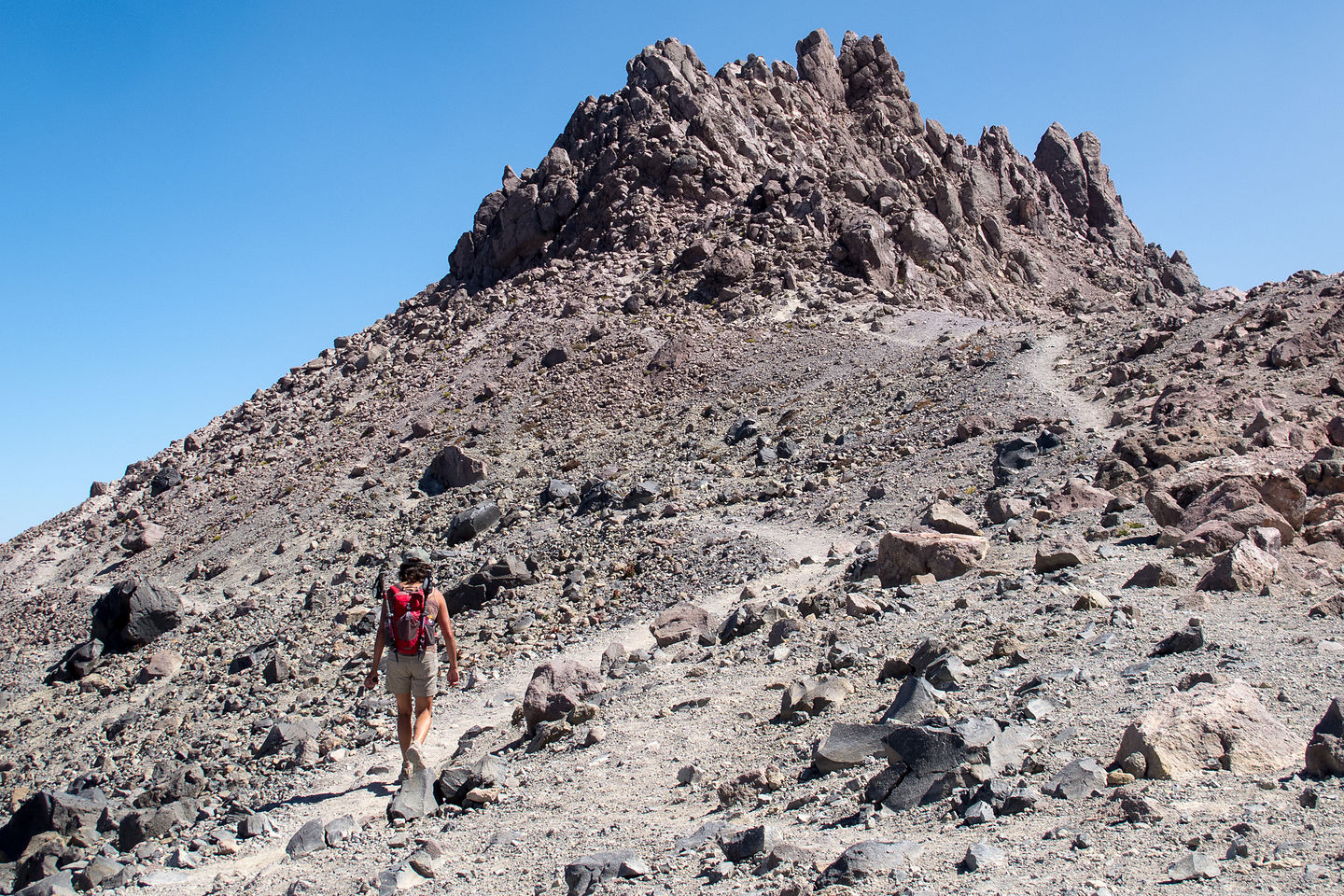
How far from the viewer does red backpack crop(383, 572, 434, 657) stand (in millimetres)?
9586

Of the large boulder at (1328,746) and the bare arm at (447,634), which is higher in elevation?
the bare arm at (447,634)

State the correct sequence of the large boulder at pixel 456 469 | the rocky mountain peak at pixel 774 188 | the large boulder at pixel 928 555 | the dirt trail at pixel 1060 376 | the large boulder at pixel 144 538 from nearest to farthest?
the large boulder at pixel 928 555
the dirt trail at pixel 1060 376
the large boulder at pixel 456 469
the large boulder at pixel 144 538
the rocky mountain peak at pixel 774 188

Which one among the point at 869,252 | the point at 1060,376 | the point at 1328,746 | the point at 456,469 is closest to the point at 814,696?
the point at 1328,746

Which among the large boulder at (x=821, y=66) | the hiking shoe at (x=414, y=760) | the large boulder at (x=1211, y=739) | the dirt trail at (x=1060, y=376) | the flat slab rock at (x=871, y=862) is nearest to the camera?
the flat slab rock at (x=871, y=862)

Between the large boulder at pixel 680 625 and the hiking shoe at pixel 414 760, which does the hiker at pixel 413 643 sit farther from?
the large boulder at pixel 680 625

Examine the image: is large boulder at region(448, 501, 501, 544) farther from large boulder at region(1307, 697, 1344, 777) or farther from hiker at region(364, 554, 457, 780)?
large boulder at region(1307, 697, 1344, 777)

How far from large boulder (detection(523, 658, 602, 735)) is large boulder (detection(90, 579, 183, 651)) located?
1588 cm

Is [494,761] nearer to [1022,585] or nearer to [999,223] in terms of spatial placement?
[1022,585]

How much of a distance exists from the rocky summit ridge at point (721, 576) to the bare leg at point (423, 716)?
21.7 inches

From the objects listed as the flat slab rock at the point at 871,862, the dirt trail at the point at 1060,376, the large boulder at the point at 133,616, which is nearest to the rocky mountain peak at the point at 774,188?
the dirt trail at the point at 1060,376

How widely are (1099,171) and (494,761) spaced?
6886 centimetres

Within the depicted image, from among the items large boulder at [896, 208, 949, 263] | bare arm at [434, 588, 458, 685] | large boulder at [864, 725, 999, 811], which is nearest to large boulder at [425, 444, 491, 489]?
bare arm at [434, 588, 458, 685]

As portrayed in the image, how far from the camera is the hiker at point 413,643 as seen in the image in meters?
9.62

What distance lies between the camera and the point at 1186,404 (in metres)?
19.2
